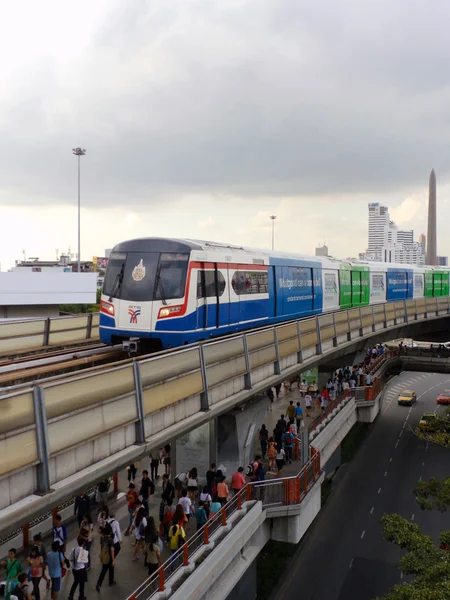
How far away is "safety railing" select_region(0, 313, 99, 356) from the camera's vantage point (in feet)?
48.8

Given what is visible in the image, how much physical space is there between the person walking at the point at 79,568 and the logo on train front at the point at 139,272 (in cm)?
671

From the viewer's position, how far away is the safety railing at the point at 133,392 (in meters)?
6.23

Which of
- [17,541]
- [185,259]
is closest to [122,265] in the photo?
[185,259]

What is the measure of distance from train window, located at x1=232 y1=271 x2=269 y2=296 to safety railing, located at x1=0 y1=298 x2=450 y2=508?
2276mm

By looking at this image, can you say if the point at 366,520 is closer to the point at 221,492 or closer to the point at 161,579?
the point at 221,492

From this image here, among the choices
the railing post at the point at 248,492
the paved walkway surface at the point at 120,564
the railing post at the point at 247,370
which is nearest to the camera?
the paved walkway surface at the point at 120,564

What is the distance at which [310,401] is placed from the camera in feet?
81.5

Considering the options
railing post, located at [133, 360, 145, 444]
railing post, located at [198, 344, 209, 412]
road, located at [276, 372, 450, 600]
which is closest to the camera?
railing post, located at [133, 360, 145, 444]

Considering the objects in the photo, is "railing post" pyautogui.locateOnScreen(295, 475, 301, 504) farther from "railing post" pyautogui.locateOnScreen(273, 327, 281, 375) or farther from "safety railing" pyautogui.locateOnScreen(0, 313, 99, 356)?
"safety railing" pyautogui.locateOnScreen(0, 313, 99, 356)

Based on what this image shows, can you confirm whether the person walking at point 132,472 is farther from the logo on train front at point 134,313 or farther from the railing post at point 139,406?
the railing post at point 139,406

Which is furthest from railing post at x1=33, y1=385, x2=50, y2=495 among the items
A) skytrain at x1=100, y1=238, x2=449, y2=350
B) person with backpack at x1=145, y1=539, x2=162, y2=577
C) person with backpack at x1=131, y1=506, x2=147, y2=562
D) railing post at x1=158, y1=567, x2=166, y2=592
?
skytrain at x1=100, y1=238, x2=449, y2=350

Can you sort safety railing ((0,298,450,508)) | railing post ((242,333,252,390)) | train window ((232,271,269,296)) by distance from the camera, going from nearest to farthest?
safety railing ((0,298,450,508)), railing post ((242,333,252,390)), train window ((232,271,269,296))

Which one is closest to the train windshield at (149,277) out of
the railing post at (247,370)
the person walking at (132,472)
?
the railing post at (247,370)

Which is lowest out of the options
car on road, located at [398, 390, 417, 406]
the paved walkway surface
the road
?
the road
